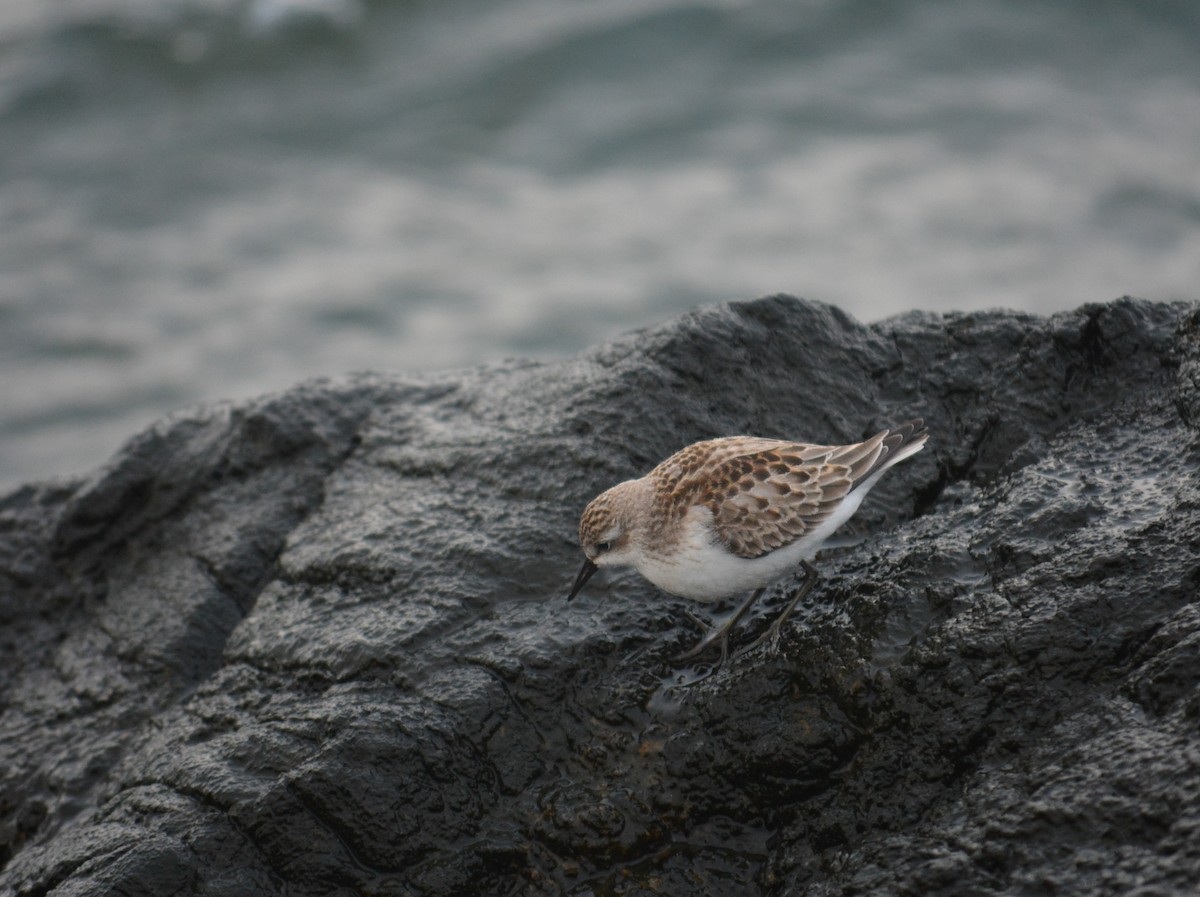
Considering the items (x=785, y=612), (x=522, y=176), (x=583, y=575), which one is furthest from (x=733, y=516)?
(x=522, y=176)

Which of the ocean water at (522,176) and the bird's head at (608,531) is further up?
the ocean water at (522,176)

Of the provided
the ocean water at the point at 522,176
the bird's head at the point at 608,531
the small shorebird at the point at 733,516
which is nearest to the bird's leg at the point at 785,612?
the small shorebird at the point at 733,516

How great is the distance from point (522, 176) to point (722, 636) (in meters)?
11.6

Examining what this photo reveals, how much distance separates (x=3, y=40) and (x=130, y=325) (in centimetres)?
668

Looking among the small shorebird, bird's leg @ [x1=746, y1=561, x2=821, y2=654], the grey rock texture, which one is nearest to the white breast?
the small shorebird

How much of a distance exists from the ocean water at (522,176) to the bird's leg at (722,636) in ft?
24.9

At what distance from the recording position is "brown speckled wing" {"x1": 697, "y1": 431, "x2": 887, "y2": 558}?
15.5ft

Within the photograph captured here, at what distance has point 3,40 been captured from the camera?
56.2 feet

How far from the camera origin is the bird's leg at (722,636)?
4762 mm

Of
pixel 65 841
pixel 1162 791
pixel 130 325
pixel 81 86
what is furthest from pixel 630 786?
pixel 81 86

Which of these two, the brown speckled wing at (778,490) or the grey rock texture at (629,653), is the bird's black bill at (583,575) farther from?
the brown speckled wing at (778,490)

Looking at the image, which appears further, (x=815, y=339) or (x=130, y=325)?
(x=130, y=325)

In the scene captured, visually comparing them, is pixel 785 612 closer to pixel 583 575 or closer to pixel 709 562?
pixel 709 562

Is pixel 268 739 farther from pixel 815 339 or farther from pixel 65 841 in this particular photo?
pixel 815 339
